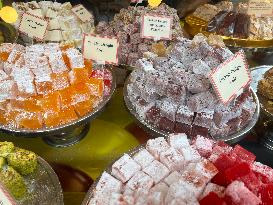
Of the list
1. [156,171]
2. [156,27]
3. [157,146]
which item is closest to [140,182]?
[156,171]

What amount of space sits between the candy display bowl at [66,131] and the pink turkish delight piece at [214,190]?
2.80 ft

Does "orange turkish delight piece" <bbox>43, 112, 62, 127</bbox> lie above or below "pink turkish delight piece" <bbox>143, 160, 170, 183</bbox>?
above

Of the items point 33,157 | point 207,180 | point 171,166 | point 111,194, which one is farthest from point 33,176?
point 207,180

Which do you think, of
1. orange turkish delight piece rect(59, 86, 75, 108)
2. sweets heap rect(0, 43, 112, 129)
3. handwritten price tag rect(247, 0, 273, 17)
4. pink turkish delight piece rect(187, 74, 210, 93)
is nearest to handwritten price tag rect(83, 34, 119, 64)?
sweets heap rect(0, 43, 112, 129)

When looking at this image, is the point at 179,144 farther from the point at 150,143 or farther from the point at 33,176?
the point at 33,176

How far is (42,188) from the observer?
207cm

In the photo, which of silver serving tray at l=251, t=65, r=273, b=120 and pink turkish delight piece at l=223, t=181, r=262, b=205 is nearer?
pink turkish delight piece at l=223, t=181, r=262, b=205

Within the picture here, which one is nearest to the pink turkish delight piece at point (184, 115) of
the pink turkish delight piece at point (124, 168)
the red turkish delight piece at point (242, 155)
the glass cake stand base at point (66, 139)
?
the red turkish delight piece at point (242, 155)

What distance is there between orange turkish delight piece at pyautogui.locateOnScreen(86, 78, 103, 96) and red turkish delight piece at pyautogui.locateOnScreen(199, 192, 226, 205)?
3.34 feet

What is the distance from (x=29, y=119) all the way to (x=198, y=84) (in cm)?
96

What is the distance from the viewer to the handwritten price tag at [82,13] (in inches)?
130

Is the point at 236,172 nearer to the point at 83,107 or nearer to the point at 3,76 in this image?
the point at 83,107

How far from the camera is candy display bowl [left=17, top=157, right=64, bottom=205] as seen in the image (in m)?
2.00

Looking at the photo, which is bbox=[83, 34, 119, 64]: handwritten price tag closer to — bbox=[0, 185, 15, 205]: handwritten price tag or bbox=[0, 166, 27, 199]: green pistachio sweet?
bbox=[0, 166, 27, 199]: green pistachio sweet
